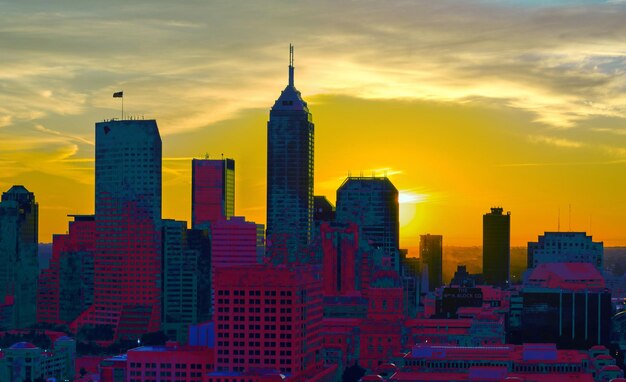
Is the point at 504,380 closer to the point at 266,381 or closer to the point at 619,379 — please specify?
the point at 619,379

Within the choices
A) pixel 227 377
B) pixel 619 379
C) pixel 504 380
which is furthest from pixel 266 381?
pixel 619 379

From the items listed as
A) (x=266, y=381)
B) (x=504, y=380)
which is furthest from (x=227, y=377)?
Result: (x=504, y=380)

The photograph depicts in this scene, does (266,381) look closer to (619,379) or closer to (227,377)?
(227,377)

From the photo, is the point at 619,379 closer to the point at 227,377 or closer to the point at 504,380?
the point at 504,380

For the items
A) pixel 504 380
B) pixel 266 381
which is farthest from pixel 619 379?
pixel 266 381

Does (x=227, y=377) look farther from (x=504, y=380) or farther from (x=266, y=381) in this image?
(x=504, y=380)

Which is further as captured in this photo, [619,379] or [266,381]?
[619,379]

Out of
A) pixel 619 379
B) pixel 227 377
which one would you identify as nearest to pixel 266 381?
pixel 227 377
